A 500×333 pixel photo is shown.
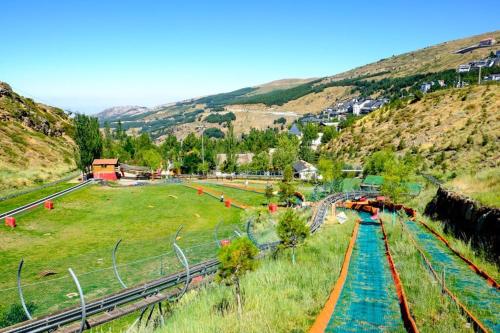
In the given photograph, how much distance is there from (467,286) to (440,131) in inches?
3145

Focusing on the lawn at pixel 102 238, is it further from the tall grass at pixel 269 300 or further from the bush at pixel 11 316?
the tall grass at pixel 269 300

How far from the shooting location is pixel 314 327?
1434cm

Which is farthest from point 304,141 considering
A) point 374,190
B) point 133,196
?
point 133,196

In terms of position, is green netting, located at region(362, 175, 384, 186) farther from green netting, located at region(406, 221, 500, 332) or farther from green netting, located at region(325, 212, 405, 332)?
green netting, located at region(325, 212, 405, 332)

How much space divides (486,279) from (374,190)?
45.9 m

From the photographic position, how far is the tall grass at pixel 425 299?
1380cm

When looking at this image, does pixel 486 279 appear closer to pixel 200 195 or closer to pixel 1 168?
pixel 200 195

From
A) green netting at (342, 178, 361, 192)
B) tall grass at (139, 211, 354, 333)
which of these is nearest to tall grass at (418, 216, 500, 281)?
tall grass at (139, 211, 354, 333)

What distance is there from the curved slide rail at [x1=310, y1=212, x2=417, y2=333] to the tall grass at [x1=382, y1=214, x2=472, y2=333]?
22.9 inches

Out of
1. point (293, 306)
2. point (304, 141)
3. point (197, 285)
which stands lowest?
point (304, 141)

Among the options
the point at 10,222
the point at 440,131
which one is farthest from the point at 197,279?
the point at 440,131

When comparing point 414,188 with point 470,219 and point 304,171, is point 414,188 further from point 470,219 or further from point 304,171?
point 304,171

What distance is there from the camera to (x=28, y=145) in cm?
9750

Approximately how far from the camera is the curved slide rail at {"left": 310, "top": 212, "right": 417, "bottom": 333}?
48.1 ft
